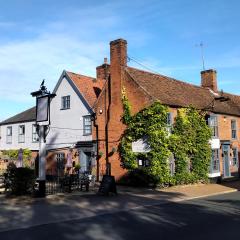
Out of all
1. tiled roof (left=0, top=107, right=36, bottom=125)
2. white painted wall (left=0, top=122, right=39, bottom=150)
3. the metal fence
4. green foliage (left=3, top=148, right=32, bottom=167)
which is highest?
tiled roof (left=0, top=107, right=36, bottom=125)

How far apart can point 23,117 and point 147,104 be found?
16.2m

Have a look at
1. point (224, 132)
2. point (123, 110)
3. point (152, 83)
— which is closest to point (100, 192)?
point (123, 110)

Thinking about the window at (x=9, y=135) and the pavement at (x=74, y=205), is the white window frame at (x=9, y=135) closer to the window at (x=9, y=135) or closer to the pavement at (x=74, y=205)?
the window at (x=9, y=135)

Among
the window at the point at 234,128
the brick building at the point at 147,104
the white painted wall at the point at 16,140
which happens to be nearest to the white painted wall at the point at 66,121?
the brick building at the point at 147,104

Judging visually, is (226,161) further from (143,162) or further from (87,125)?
(87,125)

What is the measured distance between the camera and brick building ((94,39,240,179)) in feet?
90.8

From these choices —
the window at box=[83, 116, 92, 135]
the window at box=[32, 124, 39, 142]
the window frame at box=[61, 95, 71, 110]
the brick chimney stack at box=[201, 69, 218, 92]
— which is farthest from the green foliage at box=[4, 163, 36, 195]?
the brick chimney stack at box=[201, 69, 218, 92]

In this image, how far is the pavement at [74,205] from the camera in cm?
1357

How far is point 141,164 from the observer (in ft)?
87.2

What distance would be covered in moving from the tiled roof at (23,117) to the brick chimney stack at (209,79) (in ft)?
52.4

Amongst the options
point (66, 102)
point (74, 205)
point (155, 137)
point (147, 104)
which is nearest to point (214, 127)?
point (147, 104)

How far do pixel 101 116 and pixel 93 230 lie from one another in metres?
18.3

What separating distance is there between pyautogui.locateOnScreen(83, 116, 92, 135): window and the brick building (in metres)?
0.81

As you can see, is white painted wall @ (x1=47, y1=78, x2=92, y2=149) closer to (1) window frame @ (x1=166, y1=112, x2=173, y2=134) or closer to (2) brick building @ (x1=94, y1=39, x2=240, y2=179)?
(2) brick building @ (x1=94, y1=39, x2=240, y2=179)
